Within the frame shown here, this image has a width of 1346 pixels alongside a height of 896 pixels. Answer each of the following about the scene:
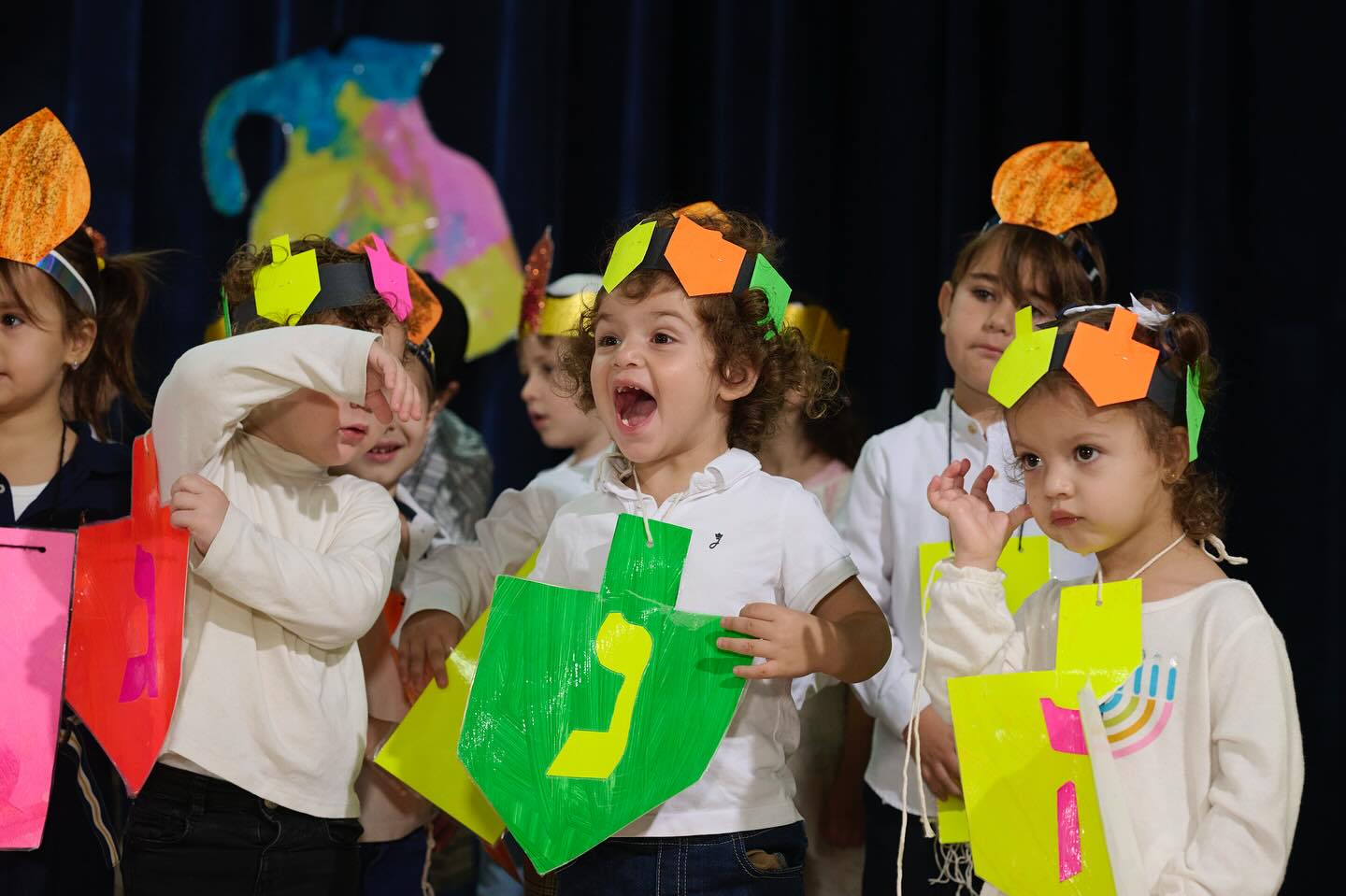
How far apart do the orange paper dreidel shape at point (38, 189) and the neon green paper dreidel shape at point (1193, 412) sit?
4.20 feet

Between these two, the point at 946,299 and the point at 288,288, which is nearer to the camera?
the point at 288,288

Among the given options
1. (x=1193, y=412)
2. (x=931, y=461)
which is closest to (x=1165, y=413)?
(x=1193, y=412)

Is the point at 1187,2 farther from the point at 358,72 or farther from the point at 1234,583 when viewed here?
the point at 358,72

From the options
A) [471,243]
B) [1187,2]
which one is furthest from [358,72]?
[1187,2]

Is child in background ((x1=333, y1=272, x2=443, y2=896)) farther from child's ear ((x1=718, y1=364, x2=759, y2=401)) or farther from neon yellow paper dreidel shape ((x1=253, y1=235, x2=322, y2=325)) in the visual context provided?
child's ear ((x1=718, y1=364, x2=759, y2=401))

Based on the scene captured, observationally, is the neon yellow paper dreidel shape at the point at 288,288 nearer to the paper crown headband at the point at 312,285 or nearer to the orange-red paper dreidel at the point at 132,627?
the paper crown headband at the point at 312,285

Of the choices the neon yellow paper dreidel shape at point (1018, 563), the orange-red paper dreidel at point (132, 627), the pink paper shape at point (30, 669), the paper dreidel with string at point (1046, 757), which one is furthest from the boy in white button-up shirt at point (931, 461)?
the pink paper shape at point (30, 669)

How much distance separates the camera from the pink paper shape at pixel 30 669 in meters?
1.40

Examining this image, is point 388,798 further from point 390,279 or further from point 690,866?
point 390,279

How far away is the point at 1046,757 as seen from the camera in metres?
1.20

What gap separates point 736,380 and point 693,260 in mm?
149

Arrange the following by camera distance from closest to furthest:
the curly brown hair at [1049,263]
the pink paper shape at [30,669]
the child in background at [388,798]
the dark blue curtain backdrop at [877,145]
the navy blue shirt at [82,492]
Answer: the pink paper shape at [30,669], the navy blue shirt at [82,492], the child in background at [388,798], the curly brown hair at [1049,263], the dark blue curtain backdrop at [877,145]

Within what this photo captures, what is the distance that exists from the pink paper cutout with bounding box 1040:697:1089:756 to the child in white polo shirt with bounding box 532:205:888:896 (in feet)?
0.69

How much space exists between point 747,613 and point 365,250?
663mm
